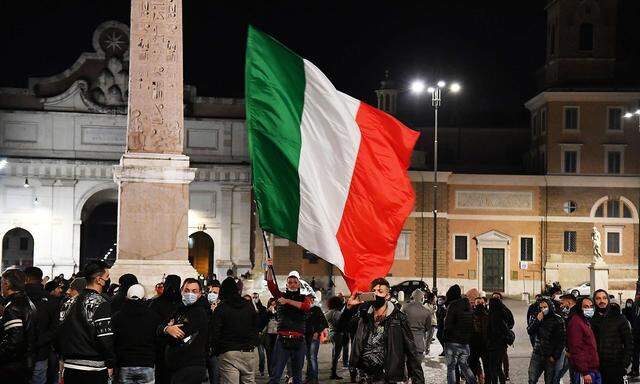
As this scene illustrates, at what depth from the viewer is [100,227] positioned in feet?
203

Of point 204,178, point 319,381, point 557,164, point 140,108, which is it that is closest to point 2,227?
point 204,178

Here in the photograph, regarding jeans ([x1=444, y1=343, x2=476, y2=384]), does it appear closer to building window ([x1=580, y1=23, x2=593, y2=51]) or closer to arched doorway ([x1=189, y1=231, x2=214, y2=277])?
arched doorway ([x1=189, y1=231, x2=214, y2=277])

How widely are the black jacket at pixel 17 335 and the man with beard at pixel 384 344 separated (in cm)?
294

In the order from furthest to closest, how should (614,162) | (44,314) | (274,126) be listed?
(614,162) < (274,126) < (44,314)

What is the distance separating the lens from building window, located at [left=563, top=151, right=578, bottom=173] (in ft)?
210

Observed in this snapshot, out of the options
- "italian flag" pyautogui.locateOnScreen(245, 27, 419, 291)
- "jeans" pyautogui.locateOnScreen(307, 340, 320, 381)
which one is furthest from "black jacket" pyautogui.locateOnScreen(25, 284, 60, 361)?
"jeans" pyautogui.locateOnScreen(307, 340, 320, 381)

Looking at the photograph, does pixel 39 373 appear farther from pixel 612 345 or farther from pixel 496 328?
pixel 496 328

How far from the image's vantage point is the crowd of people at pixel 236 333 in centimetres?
1046

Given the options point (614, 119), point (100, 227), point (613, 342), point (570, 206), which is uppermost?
point (614, 119)

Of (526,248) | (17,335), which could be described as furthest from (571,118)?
(17,335)

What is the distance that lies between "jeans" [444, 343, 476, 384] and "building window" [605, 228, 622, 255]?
46517mm

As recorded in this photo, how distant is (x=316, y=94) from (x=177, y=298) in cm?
298

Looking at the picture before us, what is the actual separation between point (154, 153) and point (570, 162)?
4390 centimetres

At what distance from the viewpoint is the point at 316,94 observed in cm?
1323
